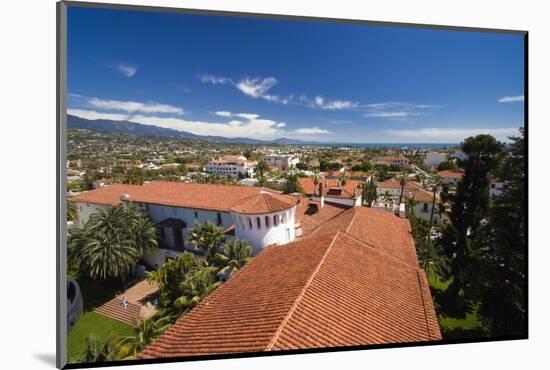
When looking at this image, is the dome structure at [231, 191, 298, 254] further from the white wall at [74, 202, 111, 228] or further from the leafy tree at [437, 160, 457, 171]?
the leafy tree at [437, 160, 457, 171]

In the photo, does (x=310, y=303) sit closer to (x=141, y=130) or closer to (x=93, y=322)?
(x=93, y=322)

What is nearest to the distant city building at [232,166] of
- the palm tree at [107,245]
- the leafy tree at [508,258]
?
the palm tree at [107,245]

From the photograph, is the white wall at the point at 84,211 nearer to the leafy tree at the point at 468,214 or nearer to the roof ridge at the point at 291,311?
the roof ridge at the point at 291,311

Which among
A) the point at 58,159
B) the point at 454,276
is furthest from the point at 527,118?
Result: the point at 58,159

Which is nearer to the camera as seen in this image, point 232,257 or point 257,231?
point 232,257

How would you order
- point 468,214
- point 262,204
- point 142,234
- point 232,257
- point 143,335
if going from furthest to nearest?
point 262,204 → point 142,234 → point 468,214 → point 232,257 → point 143,335

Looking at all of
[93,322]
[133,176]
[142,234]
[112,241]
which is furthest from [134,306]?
[133,176]

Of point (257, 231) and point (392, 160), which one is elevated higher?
point (392, 160)
